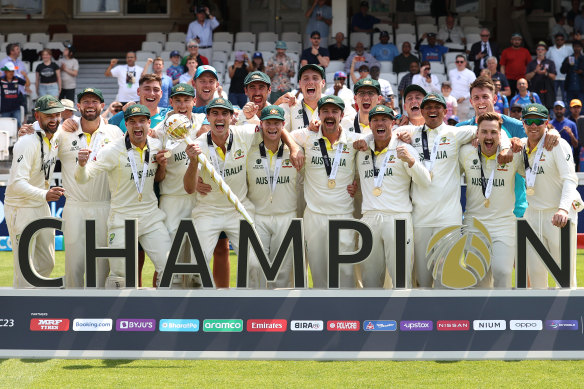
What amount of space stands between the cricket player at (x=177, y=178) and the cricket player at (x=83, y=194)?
0.50 m

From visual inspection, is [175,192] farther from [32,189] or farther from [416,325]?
[416,325]

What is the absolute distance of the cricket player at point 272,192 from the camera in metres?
7.87

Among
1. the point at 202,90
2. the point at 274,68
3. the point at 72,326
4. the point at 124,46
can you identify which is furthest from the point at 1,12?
the point at 72,326

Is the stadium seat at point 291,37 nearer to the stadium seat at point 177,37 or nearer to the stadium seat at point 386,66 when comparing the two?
the stadium seat at point 177,37

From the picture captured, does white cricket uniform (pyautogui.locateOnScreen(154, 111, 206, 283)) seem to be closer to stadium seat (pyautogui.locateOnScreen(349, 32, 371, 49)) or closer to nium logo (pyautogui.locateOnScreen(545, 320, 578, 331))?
nium logo (pyautogui.locateOnScreen(545, 320, 578, 331))

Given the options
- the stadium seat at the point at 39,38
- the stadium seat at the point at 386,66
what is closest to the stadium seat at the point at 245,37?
the stadium seat at the point at 386,66

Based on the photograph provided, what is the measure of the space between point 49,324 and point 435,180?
321 cm

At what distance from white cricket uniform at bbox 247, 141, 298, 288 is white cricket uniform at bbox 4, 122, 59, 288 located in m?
1.74

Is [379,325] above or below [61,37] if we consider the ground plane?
below

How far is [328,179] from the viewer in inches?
306

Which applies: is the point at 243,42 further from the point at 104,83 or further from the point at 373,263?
the point at 373,263

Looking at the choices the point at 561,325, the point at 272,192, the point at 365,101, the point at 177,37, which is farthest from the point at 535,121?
the point at 177,37

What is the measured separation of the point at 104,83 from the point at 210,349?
14.2m

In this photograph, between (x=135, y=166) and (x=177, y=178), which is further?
(x=177, y=178)
